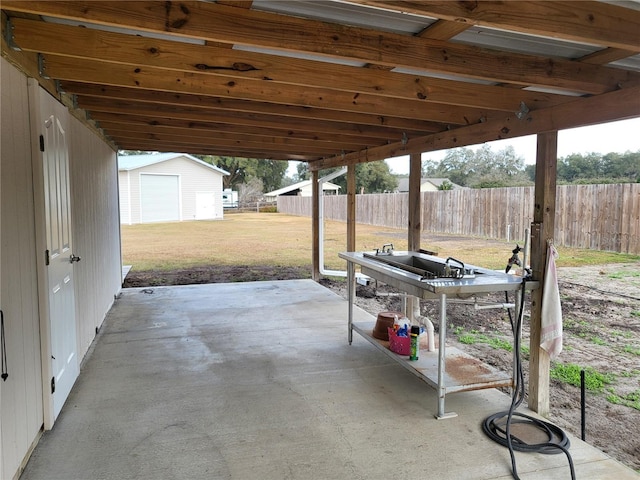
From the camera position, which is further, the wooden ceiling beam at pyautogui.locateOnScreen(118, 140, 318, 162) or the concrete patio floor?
the wooden ceiling beam at pyautogui.locateOnScreen(118, 140, 318, 162)

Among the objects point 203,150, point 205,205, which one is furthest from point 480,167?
point 203,150

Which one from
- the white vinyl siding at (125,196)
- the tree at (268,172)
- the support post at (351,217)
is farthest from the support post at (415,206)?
the tree at (268,172)

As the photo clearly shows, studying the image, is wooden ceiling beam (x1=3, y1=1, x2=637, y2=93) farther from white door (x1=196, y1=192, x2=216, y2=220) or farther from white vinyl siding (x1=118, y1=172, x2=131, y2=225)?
white door (x1=196, y1=192, x2=216, y2=220)

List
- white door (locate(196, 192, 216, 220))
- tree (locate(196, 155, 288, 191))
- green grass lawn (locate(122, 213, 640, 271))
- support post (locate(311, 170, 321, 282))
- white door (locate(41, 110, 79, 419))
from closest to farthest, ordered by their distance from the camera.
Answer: white door (locate(41, 110, 79, 419)) → support post (locate(311, 170, 321, 282)) → green grass lawn (locate(122, 213, 640, 271)) → white door (locate(196, 192, 216, 220)) → tree (locate(196, 155, 288, 191))

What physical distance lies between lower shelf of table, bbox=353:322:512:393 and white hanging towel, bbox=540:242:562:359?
363 millimetres

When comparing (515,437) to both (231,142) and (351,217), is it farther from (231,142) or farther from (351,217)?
(231,142)

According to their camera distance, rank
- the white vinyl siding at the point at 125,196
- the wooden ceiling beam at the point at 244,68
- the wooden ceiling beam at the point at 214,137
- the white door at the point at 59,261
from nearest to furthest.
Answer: the wooden ceiling beam at the point at 244,68
the white door at the point at 59,261
the wooden ceiling beam at the point at 214,137
the white vinyl siding at the point at 125,196

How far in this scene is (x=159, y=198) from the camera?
18.5 metres

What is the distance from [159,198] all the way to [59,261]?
1658 centimetres

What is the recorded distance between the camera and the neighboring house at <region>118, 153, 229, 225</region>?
17.5m

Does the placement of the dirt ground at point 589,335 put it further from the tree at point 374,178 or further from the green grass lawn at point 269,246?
the tree at point 374,178

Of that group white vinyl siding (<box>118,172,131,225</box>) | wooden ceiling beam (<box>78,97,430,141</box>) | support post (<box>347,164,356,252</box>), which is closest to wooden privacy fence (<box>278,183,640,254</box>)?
wooden ceiling beam (<box>78,97,430,141</box>)

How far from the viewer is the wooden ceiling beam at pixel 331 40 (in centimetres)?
182

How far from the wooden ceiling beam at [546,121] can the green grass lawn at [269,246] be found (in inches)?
166
